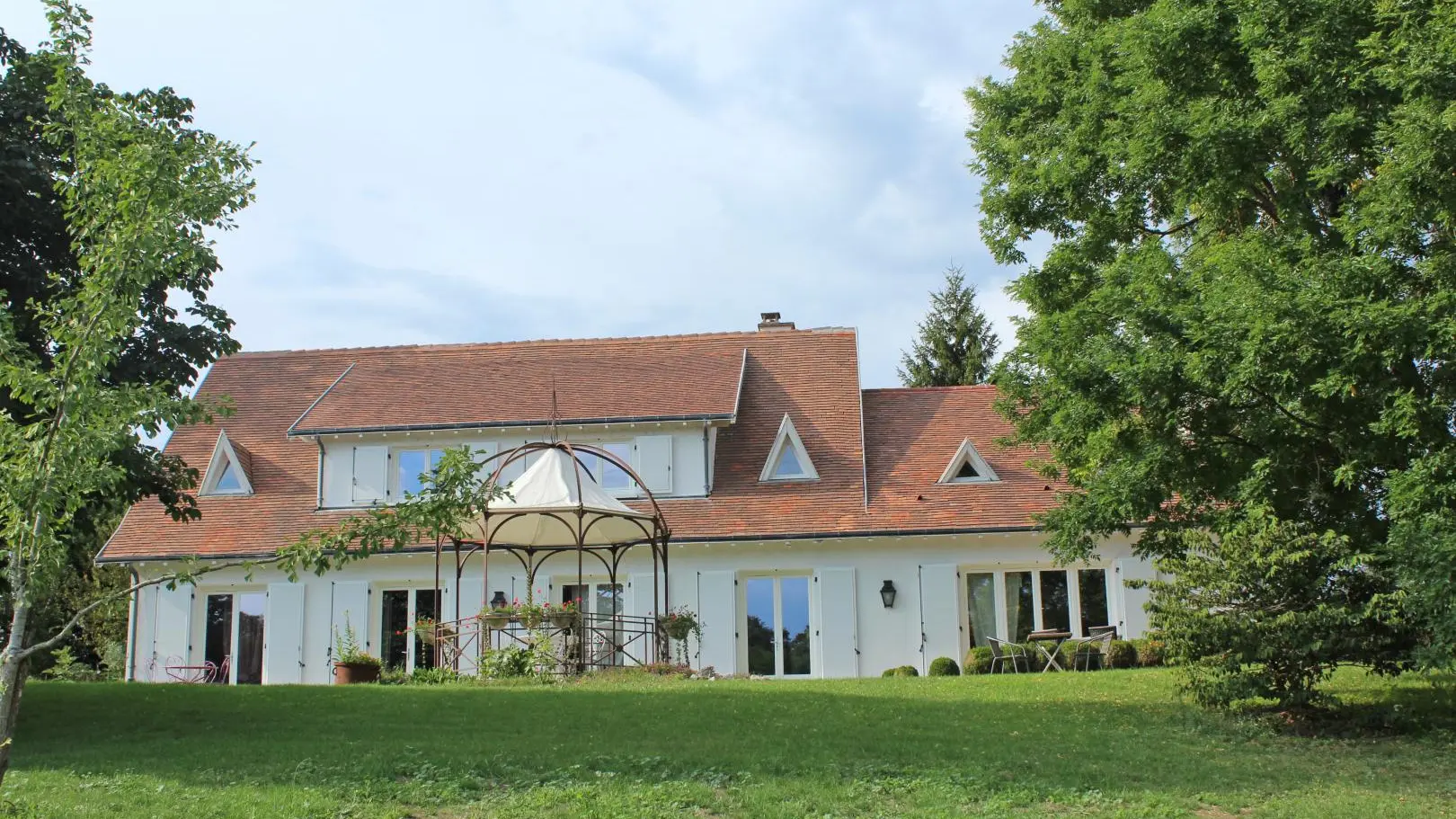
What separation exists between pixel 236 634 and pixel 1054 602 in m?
16.3

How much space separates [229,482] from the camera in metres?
28.4

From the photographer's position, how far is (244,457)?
28.8m

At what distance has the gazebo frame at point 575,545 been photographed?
20.2m

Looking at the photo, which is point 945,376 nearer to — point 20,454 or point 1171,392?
point 1171,392

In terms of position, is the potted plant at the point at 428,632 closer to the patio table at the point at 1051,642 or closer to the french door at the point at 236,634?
the french door at the point at 236,634

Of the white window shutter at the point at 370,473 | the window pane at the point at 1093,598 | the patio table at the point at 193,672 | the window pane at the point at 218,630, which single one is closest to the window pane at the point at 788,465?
the window pane at the point at 1093,598

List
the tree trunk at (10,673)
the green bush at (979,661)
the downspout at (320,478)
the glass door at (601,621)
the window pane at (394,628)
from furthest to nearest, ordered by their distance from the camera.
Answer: the downspout at (320,478) < the window pane at (394,628) < the green bush at (979,661) < the glass door at (601,621) < the tree trunk at (10,673)

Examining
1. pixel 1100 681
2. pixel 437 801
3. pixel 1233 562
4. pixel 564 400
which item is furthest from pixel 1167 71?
pixel 564 400

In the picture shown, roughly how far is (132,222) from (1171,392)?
10.8 meters

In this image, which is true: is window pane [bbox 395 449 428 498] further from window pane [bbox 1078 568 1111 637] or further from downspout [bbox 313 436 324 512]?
window pane [bbox 1078 568 1111 637]

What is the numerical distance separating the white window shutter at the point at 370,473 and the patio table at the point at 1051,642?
13.5m

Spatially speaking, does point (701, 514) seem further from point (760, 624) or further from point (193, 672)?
point (193, 672)

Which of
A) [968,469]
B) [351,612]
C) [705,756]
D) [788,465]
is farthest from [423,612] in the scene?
[705,756]

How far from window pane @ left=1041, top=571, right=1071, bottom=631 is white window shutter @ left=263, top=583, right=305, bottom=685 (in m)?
14.6
